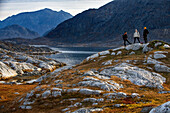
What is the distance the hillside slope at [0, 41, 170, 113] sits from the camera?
1539cm

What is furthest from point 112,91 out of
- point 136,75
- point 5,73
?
point 5,73

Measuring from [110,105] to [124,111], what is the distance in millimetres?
2054

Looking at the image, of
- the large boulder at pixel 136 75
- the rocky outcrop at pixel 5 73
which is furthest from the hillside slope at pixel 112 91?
the rocky outcrop at pixel 5 73

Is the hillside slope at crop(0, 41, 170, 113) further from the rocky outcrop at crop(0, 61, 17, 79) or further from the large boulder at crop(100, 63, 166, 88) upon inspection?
the rocky outcrop at crop(0, 61, 17, 79)

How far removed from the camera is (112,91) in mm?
18609

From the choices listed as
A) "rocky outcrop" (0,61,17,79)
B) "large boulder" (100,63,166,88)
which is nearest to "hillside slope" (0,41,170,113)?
"large boulder" (100,63,166,88)

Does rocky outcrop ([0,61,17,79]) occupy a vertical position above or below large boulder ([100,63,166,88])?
below

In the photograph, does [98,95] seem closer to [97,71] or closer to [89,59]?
[97,71]

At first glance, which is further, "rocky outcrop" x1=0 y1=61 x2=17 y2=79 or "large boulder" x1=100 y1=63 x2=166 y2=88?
"rocky outcrop" x1=0 y1=61 x2=17 y2=79

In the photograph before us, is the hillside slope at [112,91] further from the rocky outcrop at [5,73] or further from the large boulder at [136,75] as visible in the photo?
the rocky outcrop at [5,73]

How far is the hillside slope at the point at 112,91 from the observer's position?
15.4m

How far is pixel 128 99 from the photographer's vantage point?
16531mm

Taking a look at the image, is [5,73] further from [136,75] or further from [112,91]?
[112,91]

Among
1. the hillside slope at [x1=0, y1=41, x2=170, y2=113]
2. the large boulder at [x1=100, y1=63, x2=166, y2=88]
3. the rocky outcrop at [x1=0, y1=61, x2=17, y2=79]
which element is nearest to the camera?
the hillside slope at [x1=0, y1=41, x2=170, y2=113]
